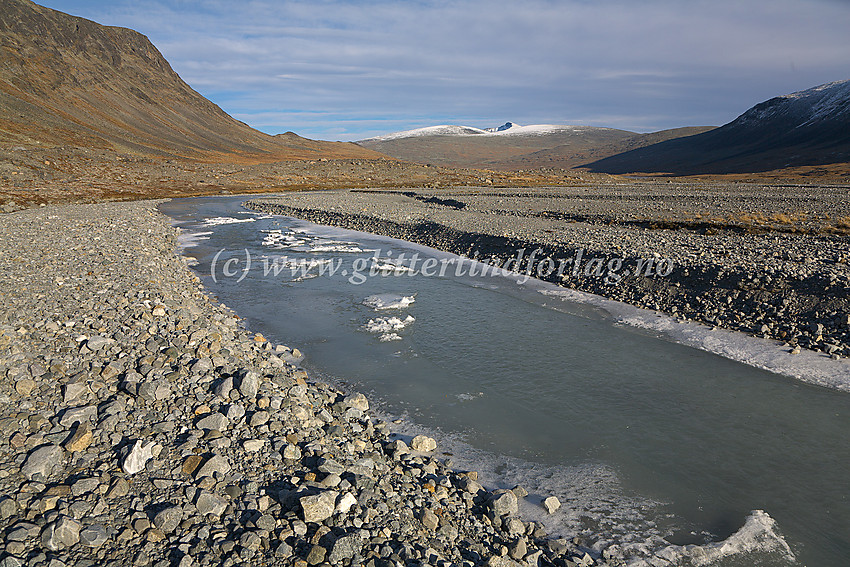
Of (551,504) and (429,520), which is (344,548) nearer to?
(429,520)

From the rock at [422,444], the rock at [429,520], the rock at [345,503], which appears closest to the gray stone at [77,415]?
the rock at [345,503]

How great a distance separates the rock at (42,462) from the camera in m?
4.70

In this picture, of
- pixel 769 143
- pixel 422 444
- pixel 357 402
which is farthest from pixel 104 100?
pixel 769 143

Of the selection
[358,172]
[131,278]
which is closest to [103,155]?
[358,172]

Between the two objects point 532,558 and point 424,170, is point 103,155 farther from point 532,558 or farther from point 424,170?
point 532,558

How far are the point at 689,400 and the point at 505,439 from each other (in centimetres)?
350

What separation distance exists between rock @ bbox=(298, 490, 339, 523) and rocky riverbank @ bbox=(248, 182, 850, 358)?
414 inches

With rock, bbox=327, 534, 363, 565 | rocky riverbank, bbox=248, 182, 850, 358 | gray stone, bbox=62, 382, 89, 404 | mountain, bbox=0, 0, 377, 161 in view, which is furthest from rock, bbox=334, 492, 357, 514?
mountain, bbox=0, 0, 377, 161

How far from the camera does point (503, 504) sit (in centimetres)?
543

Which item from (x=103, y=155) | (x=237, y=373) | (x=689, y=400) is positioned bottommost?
(x=689, y=400)

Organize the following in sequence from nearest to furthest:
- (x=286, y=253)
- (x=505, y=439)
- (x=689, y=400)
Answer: (x=505, y=439), (x=689, y=400), (x=286, y=253)

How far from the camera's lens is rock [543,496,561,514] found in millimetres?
5652

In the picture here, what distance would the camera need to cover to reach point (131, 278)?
12.4 metres

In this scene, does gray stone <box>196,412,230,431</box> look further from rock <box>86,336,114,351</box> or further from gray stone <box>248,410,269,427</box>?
rock <box>86,336,114,351</box>
